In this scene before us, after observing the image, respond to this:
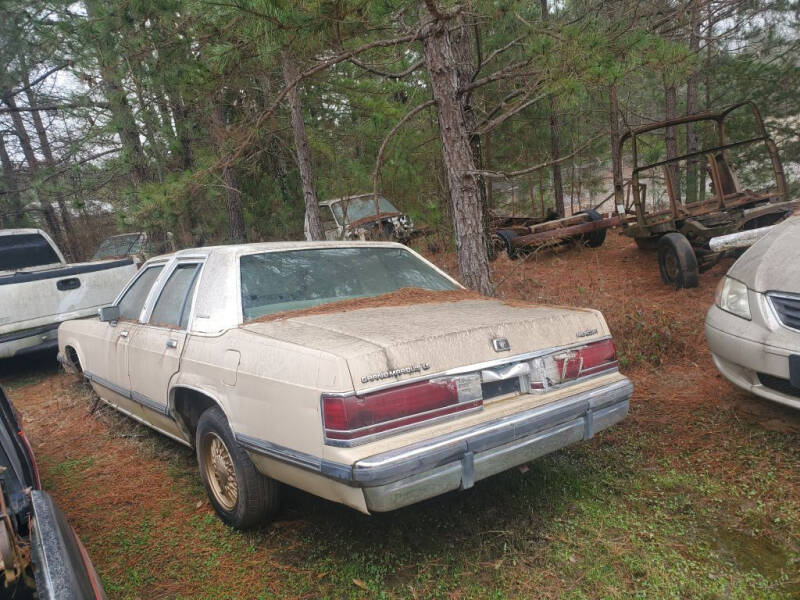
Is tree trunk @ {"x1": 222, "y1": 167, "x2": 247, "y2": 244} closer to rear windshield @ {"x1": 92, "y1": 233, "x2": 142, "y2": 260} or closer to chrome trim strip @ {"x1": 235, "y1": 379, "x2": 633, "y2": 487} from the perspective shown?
rear windshield @ {"x1": 92, "y1": 233, "x2": 142, "y2": 260}

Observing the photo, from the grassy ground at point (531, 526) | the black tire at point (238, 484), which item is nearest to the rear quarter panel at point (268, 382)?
the black tire at point (238, 484)

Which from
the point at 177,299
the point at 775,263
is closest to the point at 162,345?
the point at 177,299

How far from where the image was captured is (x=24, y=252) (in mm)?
8398

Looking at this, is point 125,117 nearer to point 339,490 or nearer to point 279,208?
point 279,208

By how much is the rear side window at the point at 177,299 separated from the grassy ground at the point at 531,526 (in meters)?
1.14

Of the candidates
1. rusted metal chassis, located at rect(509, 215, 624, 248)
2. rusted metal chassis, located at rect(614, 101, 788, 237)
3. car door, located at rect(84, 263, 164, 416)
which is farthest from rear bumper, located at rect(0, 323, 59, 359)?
rusted metal chassis, located at rect(614, 101, 788, 237)

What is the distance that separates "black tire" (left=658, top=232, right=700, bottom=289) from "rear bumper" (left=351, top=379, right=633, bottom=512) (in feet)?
16.3

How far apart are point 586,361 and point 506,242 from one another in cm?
805

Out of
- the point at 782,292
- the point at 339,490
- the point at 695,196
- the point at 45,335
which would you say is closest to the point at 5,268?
the point at 45,335

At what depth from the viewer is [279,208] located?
13.3 m

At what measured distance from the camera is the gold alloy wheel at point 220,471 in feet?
10.2

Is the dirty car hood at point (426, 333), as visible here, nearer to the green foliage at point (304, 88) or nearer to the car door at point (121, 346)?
the car door at point (121, 346)

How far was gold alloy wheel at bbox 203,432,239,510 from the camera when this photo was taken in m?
3.12

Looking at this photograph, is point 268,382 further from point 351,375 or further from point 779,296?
point 779,296
